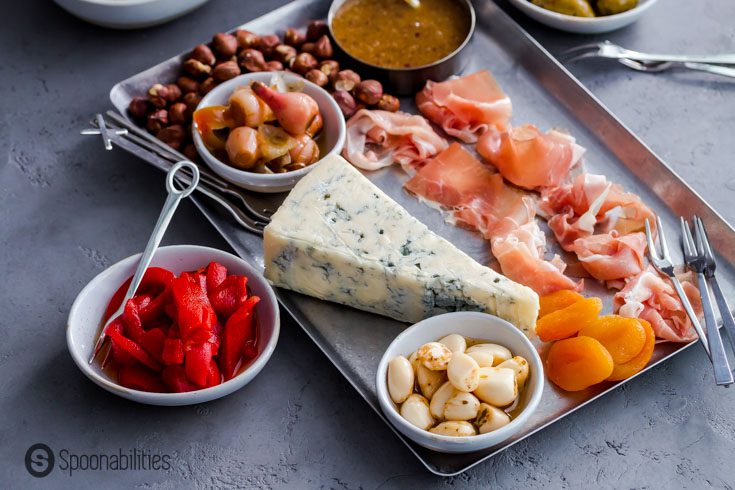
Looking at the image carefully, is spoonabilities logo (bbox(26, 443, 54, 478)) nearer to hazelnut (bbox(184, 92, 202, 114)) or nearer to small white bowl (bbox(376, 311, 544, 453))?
small white bowl (bbox(376, 311, 544, 453))

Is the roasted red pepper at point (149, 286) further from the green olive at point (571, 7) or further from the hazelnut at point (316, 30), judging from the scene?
the green olive at point (571, 7)

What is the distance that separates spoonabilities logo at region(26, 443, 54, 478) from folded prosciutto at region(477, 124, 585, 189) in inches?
53.6

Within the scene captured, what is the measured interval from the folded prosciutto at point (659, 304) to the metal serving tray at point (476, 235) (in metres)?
0.04

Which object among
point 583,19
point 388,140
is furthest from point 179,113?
point 583,19

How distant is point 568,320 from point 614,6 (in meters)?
1.23

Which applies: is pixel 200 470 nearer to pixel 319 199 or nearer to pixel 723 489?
pixel 319 199

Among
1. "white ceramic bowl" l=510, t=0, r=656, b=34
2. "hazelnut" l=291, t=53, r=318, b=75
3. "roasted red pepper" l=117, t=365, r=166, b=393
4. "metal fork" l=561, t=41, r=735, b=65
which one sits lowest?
"roasted red pepper" l=117, t=365, r=166, b=393

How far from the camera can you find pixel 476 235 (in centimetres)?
232

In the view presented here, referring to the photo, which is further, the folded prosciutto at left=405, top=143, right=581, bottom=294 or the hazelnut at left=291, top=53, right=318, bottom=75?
the hazelnut at left=291, top=53, right=318, bottom=75

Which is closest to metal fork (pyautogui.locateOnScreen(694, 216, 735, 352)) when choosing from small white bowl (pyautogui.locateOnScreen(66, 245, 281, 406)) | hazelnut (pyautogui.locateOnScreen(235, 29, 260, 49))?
small white bowl (pyautogui.locateOnScreen(66, 245, 281, 406))

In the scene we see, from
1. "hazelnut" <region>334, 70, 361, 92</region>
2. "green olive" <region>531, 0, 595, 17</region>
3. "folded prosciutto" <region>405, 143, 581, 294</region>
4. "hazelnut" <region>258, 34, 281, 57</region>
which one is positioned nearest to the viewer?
"folded prosciutto" <region>405, 143, 581, 294</region>

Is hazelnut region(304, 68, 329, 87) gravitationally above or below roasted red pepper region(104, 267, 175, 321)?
above

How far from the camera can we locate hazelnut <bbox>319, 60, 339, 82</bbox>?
102 inches

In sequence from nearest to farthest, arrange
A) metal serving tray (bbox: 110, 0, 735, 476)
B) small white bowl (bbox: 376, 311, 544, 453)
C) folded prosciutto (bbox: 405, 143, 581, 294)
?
small white bowl (bbox: 376, 311, 544, 453) → metal serving tray (bbox: 110, 0, 735, 476) → folded prosciutto (bbox: 405, 143, 581, 294)
